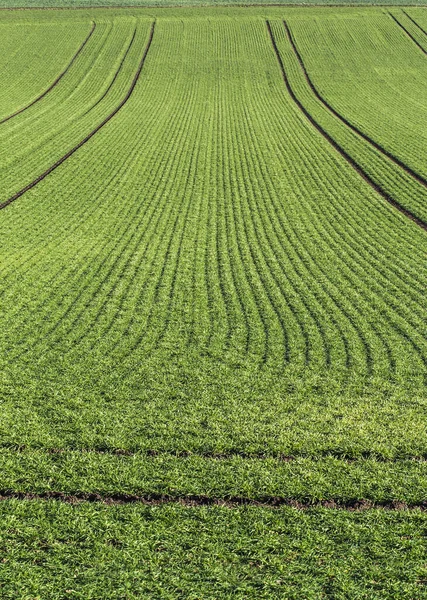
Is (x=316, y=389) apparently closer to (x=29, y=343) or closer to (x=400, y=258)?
(x=29, y=343)

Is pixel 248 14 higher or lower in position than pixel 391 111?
higher

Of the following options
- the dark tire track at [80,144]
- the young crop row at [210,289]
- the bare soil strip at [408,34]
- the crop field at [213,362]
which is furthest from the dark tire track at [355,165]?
the bare soil strip at [408,34]

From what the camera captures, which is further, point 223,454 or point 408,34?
point 408,34

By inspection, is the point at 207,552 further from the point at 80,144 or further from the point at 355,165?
the point at 80,144

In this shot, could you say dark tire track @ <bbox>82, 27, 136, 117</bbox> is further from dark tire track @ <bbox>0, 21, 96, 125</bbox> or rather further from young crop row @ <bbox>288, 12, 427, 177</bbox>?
young crop row @ <bbox>288, 12, 427, 177</bbox>

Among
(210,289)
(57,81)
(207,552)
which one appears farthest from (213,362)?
(57,81)

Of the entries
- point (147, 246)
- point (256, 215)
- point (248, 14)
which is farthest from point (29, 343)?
point (248, 14)

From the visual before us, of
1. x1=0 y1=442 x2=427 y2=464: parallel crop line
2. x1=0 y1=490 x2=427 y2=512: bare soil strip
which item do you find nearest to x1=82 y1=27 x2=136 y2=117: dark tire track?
x1=0 y1=442 x2=427 y2=464: parallel crop line
